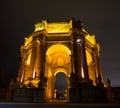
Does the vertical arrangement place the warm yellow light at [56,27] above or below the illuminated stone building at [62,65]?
above

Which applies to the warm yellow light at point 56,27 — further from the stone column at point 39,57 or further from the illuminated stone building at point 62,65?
the stone column at point 39,57

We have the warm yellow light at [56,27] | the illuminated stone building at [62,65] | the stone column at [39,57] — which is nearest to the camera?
the illuminated stone building at [62,65]

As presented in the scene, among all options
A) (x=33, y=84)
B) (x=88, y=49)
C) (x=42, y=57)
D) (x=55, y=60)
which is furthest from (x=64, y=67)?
(x=33, y=84)

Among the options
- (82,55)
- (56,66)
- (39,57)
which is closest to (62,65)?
(56,66)

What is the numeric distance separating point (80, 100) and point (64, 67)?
14.8 m

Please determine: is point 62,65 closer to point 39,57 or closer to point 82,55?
point 82,55

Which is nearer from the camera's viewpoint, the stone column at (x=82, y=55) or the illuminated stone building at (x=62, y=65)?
the illuminated stone building at (x=62, y=65)

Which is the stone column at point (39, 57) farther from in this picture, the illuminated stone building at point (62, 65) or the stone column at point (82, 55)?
the stone column at point (82, 55)

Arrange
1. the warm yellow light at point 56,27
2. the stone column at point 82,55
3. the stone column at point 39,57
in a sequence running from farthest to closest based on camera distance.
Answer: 1. the warm yellow light at point 56,27
2. the stone column at point 82,55
3. the stone column at point 39,57

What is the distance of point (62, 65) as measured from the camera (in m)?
38.7

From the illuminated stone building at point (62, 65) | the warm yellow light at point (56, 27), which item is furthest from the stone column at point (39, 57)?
the warm yellow light at point (56, 27)

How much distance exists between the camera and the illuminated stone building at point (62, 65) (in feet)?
79.9

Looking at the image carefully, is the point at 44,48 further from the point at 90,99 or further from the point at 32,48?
the point at 90,99

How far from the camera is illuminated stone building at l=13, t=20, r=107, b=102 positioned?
79.9ft
